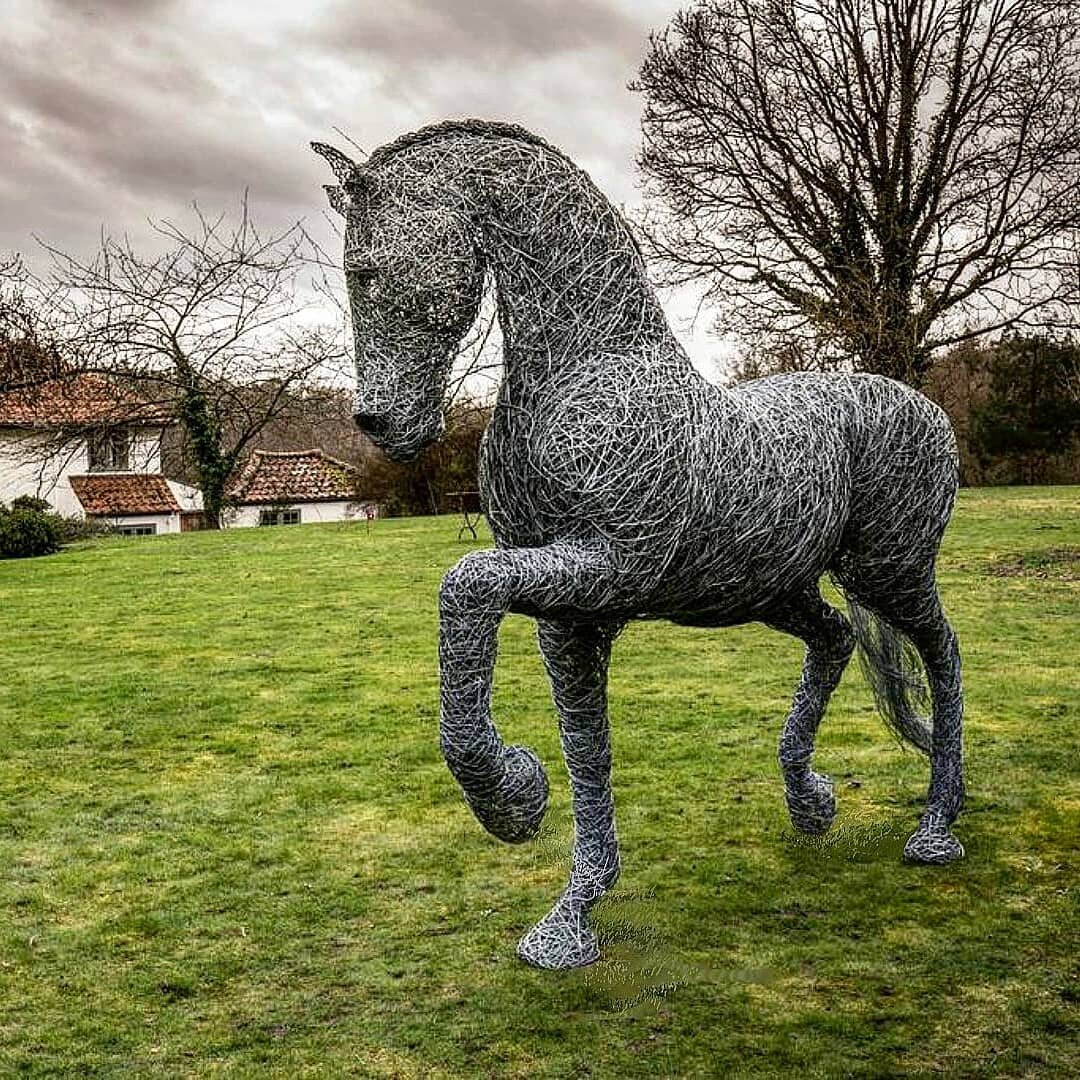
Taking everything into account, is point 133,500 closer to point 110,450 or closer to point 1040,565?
point 110,450

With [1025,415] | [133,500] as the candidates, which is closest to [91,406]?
[133,500]

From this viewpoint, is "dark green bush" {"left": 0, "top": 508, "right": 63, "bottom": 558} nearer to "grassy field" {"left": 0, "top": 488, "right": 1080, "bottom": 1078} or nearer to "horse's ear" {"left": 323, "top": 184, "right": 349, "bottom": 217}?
"grassy field" {"left": 0, "top": 488, "right": 1080, "bottom": 1078}

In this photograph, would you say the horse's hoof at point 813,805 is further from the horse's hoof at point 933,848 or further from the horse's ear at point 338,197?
the horse's ear at point 338,197

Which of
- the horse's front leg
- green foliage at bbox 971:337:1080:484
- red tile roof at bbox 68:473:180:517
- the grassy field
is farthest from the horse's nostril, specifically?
red tile roof at bbox 68:473:180:517

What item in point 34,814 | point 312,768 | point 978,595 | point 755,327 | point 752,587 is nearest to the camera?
point 752,587

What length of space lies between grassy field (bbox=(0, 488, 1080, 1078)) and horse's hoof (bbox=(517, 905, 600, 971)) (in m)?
0.05

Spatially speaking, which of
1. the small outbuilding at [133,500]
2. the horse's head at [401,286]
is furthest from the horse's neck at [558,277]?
the small outbuilding at [133,500]

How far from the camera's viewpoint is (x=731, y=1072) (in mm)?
3070

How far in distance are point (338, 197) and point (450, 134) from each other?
1.10 feet

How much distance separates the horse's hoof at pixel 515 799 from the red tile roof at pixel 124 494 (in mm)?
29509

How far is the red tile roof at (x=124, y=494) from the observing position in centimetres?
3092

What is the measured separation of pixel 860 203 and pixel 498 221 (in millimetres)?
17974

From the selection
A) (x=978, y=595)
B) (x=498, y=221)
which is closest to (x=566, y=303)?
(x=498, y=221)

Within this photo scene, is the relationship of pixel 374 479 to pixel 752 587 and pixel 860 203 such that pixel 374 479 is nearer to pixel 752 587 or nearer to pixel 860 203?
pixel 860 203
